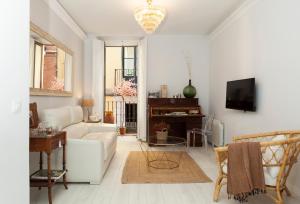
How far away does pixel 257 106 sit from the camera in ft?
13.0

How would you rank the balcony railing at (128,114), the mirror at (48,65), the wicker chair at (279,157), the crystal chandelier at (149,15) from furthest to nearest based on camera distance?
the balcony railing at (128,114)
the crystal chandelier at (149,15)
the mirror at (48,65)
the wicker chair at (279,157)

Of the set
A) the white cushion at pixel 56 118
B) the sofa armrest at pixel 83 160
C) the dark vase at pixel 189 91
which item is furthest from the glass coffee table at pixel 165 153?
the white cushion at pixel 56 118

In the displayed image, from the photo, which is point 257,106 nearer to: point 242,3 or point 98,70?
point 242,3

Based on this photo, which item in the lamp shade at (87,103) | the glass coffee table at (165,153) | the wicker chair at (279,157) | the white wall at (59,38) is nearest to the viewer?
the wicker chair at (279,157)

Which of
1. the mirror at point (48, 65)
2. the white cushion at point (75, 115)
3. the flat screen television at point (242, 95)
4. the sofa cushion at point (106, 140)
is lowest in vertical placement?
the sofa cushion at point (106, 140)

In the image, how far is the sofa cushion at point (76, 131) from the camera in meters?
3.90

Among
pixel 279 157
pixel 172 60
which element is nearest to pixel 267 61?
pixel 279 157

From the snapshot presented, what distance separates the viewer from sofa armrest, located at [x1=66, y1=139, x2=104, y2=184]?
11.1 feet

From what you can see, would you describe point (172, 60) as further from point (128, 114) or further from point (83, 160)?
point (83, 160)

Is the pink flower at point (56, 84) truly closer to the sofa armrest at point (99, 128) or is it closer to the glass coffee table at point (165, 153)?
the sofa armrest at point (99, 128)

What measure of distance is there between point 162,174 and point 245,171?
5.37 feet

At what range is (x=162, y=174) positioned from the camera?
152 inches

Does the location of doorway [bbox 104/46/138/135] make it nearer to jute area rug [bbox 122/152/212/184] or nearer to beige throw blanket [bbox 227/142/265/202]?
jute area rug [bbox 122/152/212/184]

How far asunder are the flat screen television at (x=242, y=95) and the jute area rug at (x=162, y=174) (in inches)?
52.0
